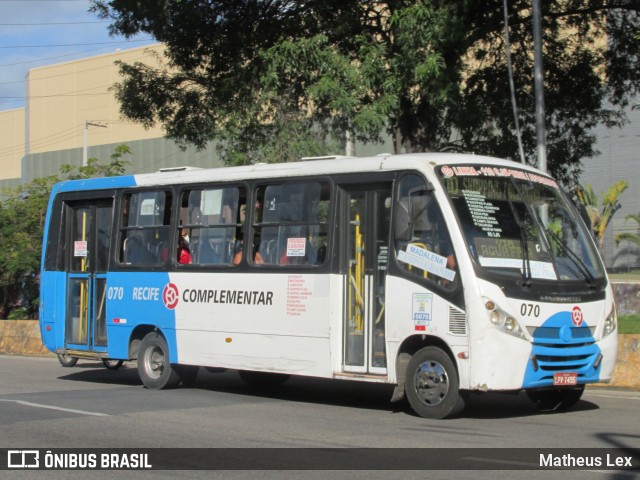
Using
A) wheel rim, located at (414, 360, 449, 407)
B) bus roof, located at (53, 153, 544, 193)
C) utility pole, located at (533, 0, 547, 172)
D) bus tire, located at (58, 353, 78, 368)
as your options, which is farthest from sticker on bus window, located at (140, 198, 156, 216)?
utility pole, located at (533, 0, 547, 172)

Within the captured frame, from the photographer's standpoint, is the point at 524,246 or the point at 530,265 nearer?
the point at 530,265

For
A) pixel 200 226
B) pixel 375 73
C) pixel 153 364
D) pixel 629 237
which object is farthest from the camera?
pixel 629 237

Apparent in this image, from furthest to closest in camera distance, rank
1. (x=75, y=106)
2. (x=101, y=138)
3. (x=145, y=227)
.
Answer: (x=75, y=106), (x=101, y=138), (x=145, y=227)

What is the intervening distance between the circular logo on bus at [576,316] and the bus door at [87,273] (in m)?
7.47

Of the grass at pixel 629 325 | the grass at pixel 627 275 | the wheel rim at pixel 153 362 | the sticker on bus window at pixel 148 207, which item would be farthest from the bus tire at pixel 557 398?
the grass at pixel 627 275

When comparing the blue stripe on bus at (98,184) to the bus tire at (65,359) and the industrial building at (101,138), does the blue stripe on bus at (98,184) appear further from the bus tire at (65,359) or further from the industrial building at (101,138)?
the industrial building at (101,138)

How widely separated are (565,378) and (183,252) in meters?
5.78

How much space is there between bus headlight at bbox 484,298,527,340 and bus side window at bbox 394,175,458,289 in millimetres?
486

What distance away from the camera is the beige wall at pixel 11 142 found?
68.1 metres

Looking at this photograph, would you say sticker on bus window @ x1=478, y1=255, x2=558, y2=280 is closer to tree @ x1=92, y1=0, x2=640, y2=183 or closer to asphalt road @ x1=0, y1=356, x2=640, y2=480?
asphalt road @ x1=0, y1=356, x2=640, y2=480

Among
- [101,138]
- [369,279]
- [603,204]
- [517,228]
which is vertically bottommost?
[369,279]

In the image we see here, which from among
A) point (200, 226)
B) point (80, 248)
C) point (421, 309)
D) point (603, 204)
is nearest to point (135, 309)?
point (200, 226)

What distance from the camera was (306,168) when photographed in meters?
12.7

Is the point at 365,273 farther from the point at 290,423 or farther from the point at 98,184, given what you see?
the point at 98,184
